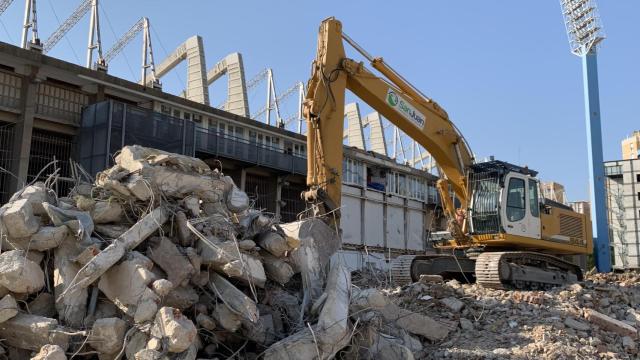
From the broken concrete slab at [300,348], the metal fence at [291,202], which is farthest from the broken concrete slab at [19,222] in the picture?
the metal fence at [291,202]

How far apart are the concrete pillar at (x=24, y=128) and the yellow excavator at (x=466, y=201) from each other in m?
12.4

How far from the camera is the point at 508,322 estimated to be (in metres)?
9.73

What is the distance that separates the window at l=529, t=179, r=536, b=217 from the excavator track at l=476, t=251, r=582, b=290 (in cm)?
103

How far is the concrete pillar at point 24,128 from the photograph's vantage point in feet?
63.3

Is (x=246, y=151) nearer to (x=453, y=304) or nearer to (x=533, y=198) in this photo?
(x=533, y=198)

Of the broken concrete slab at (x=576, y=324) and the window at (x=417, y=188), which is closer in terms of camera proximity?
the broken concrete slab at (x=576, y=324)

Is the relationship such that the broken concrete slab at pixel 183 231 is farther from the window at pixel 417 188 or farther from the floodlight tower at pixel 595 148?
the window at pixel 417 188

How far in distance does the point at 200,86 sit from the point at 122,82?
29.3ft

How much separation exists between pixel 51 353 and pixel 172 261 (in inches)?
54.7

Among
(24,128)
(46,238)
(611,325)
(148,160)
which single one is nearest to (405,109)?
(611,325)

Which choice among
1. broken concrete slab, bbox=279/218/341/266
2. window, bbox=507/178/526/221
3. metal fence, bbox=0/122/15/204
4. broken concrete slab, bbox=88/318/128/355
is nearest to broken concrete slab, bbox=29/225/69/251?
broken concrete slab, bbox=88/318/128/355

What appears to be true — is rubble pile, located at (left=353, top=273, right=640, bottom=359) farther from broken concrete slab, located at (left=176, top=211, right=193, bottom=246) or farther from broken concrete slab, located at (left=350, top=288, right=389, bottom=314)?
broken concrete slab, located at (left=176, top=211, right=193, bottom=246)

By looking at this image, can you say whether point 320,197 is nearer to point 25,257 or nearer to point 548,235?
point 25,257

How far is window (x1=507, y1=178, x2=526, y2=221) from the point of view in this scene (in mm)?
13594
